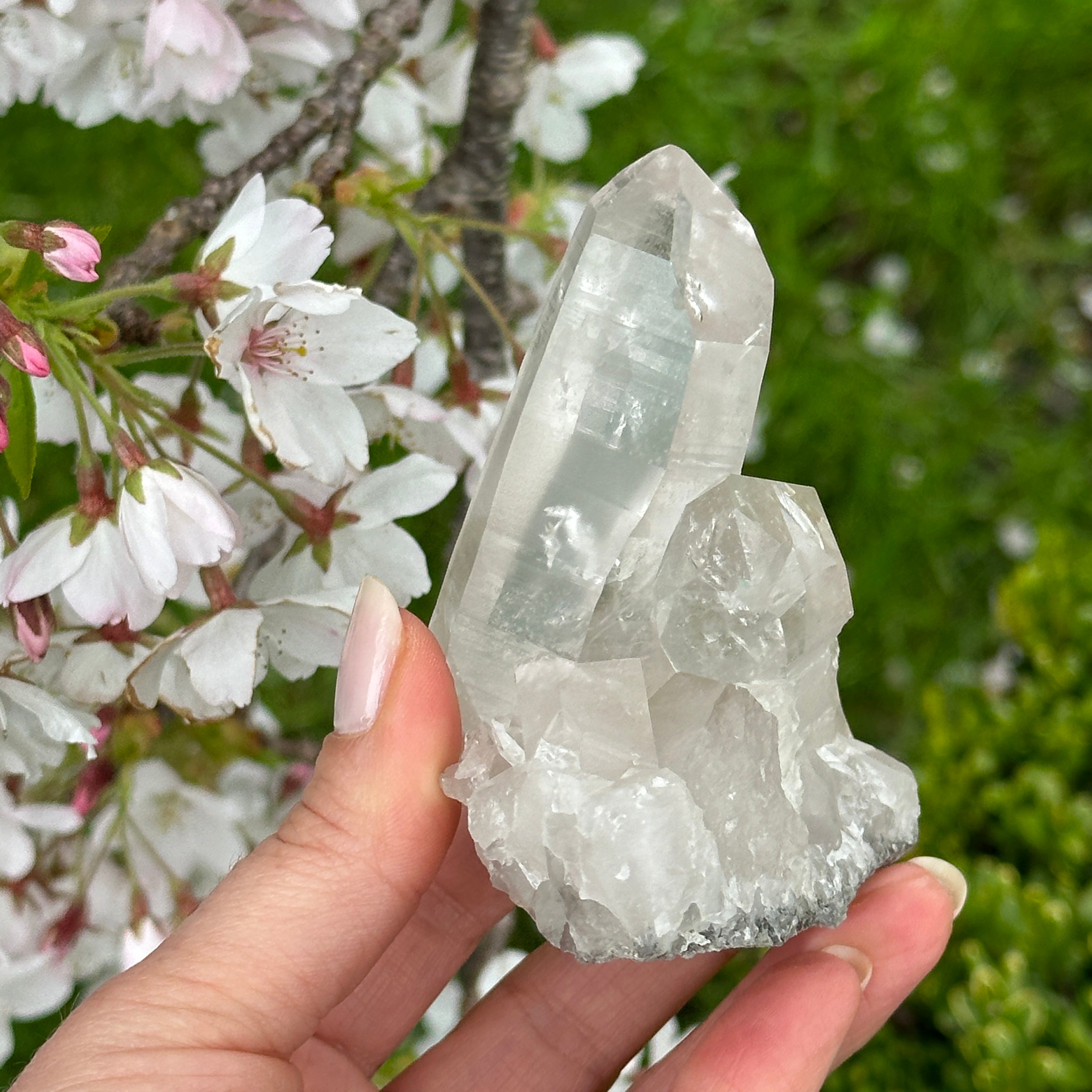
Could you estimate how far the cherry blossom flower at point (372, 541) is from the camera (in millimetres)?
912

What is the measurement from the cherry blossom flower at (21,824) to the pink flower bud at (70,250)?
478 millimetres

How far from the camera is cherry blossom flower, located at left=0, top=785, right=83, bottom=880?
98 centimetres

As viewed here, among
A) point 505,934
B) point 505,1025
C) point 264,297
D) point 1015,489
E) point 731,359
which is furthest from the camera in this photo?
point 1015,489

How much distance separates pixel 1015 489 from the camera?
2455 millimetres

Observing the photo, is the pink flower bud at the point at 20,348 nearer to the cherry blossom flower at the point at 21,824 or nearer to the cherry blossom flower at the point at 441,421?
the cherry blossom flower at the point at 441,421

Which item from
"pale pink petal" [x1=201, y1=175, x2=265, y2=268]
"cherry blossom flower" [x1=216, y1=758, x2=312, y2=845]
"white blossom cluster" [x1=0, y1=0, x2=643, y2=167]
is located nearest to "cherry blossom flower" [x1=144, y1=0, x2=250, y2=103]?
"white blossom cluster" [x1=0, y1=0, x2=643, y2=167]

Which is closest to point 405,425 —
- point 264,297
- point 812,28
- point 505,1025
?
point 264,297

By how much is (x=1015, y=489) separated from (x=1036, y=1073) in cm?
147

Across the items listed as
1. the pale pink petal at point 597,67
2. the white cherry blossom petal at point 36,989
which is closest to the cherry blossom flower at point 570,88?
the pale pink petal at point 597,67

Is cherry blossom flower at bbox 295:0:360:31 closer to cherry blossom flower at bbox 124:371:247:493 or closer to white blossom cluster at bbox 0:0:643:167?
white blossom cluster at bbox 0:0:643:167

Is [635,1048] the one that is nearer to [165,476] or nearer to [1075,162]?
[165,476]

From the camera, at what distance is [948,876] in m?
1.10

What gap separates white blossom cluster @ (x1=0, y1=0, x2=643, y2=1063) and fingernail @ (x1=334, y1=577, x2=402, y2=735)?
1.1 inches

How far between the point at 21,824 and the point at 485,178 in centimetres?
77
